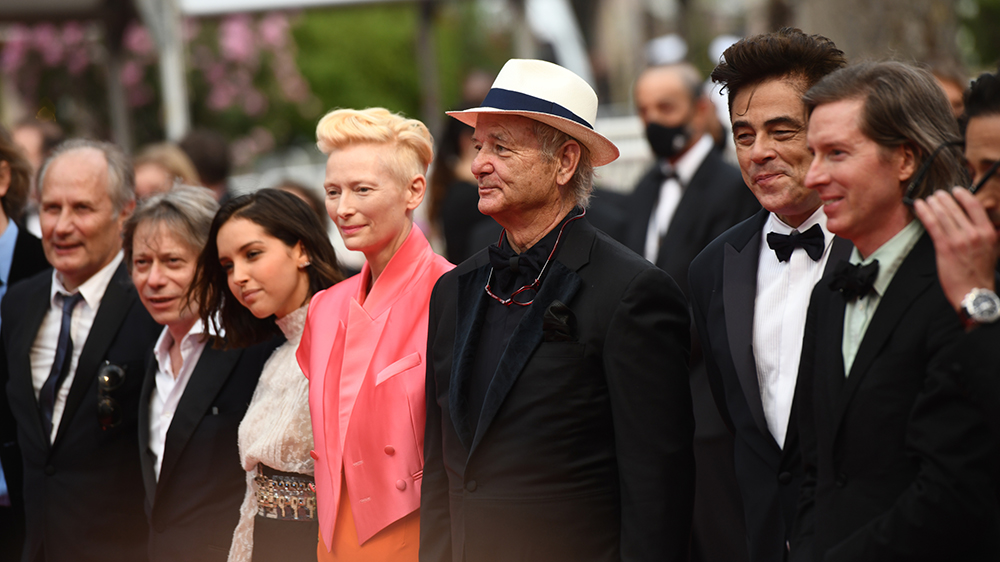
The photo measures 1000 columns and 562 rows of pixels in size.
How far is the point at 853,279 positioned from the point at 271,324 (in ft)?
7.70

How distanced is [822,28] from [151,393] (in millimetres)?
5551

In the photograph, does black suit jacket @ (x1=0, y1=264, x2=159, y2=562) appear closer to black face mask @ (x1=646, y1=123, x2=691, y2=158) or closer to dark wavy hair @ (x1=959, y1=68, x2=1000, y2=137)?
black face mask @ (x1=646, y1=123, x2=691, y2=158)

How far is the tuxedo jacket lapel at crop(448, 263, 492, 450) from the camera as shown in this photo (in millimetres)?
2834

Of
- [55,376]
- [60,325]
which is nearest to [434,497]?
[55,376]

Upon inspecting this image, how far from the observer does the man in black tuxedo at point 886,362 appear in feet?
6.70

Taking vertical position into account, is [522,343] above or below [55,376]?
below

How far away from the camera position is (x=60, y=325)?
4395mm

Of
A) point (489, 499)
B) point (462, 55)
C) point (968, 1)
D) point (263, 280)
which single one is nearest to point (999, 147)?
point (489, 499)

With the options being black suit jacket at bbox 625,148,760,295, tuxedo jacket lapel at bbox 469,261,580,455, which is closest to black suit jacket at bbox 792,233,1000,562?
tuxedo jacket lapel at bbox 469,261,580,455

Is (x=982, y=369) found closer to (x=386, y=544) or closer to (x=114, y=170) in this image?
(x=386, y=544)

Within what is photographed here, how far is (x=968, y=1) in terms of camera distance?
21.8 metres

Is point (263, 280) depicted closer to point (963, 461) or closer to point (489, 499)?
point (489, 499)

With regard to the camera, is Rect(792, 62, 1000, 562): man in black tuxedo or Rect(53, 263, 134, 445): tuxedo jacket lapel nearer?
Rect(792, 62, 1000, 562): man in black tuxedo

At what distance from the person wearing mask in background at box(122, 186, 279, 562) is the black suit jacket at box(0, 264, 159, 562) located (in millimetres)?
212
